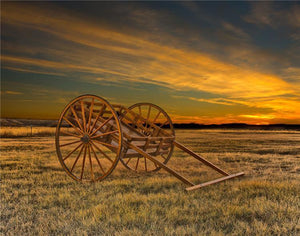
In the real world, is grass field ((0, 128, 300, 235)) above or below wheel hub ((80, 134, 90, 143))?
below

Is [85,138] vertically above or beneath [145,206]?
above

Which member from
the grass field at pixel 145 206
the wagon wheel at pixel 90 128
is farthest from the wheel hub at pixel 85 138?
the grass field at pixel 145 206

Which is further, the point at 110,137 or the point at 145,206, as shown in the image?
the point at 110,137

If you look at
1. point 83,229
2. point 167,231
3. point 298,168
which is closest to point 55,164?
point 83,229

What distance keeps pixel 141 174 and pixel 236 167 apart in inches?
126

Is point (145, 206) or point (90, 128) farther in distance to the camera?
point (90, 128)

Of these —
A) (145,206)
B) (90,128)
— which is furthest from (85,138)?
(145,206)

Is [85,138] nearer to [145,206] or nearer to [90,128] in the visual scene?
[90,128]

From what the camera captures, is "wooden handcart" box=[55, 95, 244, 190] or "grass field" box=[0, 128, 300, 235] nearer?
"grass field" box=[0, 128, 300, 235]

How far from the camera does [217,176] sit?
24.7 feet

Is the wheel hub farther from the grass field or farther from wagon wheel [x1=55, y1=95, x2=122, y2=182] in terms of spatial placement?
the grass field

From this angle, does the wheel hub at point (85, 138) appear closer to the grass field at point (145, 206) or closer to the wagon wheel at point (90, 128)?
the wagon wheel at point (90, 128)

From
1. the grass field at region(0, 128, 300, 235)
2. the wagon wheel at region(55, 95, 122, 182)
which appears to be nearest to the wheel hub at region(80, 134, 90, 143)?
the wagon wheel at region(55, 95, 122, 182)

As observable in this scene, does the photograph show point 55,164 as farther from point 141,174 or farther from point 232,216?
point 232,216
